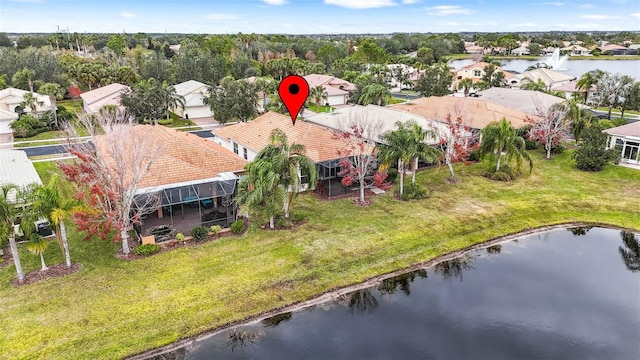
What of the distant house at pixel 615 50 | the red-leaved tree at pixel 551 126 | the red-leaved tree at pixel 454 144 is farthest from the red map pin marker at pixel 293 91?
the distant house at pixel 615 50

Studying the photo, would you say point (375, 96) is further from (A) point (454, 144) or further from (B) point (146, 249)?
(B) point (146, 249)

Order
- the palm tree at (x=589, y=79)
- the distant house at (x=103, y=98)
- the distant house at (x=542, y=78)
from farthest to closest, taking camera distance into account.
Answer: the distant house at (x=542, y=78) < the palm tree at (x=589, y=79) < the distant house at (x=103, y=98)

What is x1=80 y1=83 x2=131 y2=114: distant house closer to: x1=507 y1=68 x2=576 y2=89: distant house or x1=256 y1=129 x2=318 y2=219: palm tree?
x1=256 y1=129 x2=318 y2=219: palm tree

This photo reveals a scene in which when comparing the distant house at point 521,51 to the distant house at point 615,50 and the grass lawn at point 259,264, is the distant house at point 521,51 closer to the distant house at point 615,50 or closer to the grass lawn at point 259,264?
the distant house at point 615,50

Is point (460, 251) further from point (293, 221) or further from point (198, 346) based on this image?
point (198, 346)

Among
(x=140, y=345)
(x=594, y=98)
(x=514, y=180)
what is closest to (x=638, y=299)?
(x=514, y=180)
